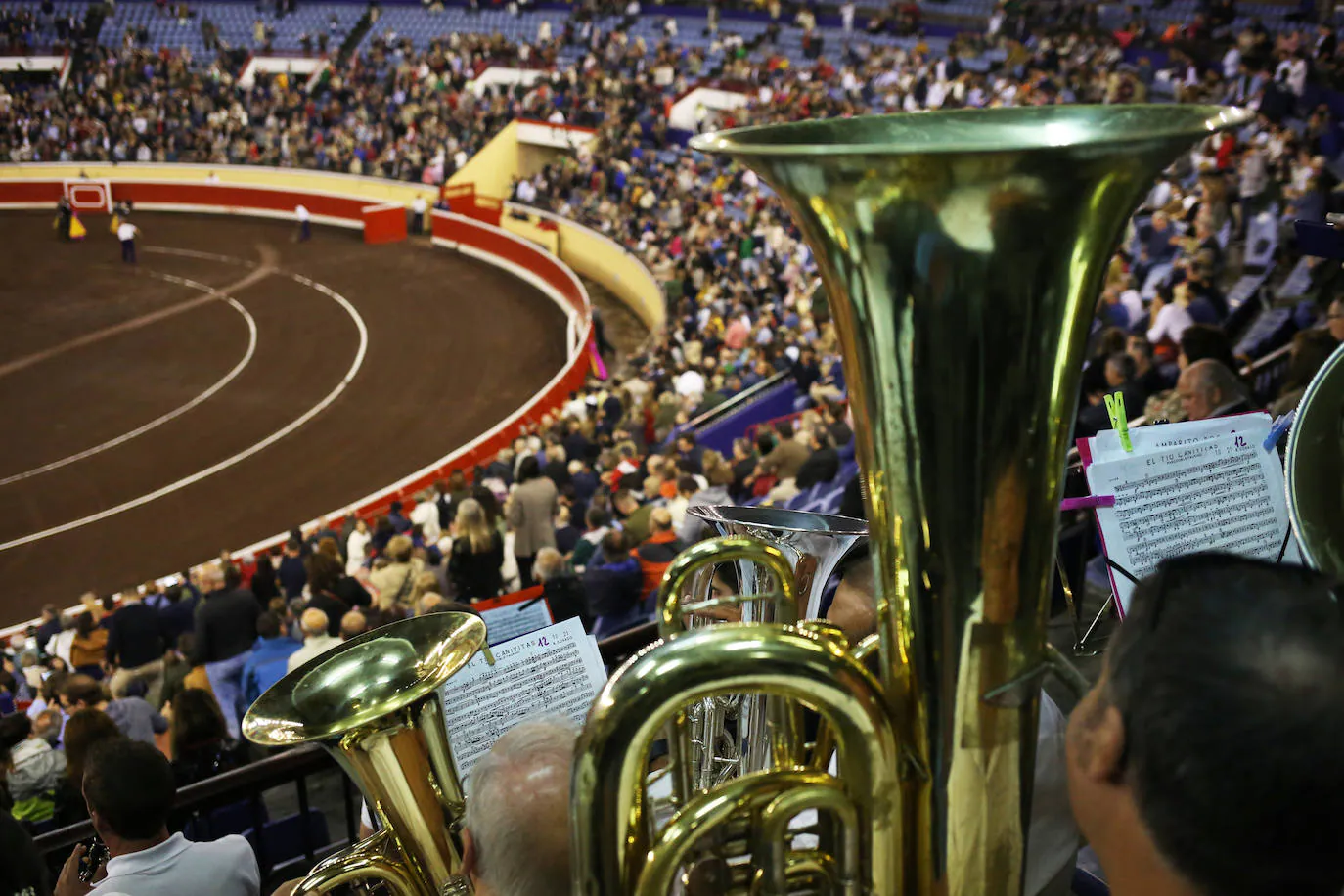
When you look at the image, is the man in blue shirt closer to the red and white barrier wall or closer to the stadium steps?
the red and white barrier wall

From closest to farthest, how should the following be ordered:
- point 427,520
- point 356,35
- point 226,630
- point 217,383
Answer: point 226,630 → point 427,520 → point 217,383 → point 356,35

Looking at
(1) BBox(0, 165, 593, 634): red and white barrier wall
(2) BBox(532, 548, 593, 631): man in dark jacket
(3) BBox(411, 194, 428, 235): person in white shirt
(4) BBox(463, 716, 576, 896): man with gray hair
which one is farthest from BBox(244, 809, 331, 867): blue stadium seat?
(3) BBox(411, 194, 428, 235): person in white shirt

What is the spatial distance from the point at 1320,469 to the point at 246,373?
18.1 m

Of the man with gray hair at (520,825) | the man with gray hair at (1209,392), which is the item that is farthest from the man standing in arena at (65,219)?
the man with gray hair at (520,825)

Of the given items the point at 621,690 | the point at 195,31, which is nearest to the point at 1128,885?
the point at 621,690

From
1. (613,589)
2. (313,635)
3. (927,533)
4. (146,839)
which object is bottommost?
(313,635)

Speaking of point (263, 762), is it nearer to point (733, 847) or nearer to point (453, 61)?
point (733, 847)

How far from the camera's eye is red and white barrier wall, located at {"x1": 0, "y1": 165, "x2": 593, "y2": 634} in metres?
14.5

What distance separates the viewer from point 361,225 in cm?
2800

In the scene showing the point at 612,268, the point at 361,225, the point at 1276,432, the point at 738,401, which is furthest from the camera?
the point at 361,225

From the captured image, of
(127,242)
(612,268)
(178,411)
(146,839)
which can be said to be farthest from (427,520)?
(127,242)

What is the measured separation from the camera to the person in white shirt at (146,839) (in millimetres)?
2988

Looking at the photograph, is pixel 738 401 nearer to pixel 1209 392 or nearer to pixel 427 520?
pixel 427 520

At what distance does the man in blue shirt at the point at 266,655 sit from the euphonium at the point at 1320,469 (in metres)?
5.94
